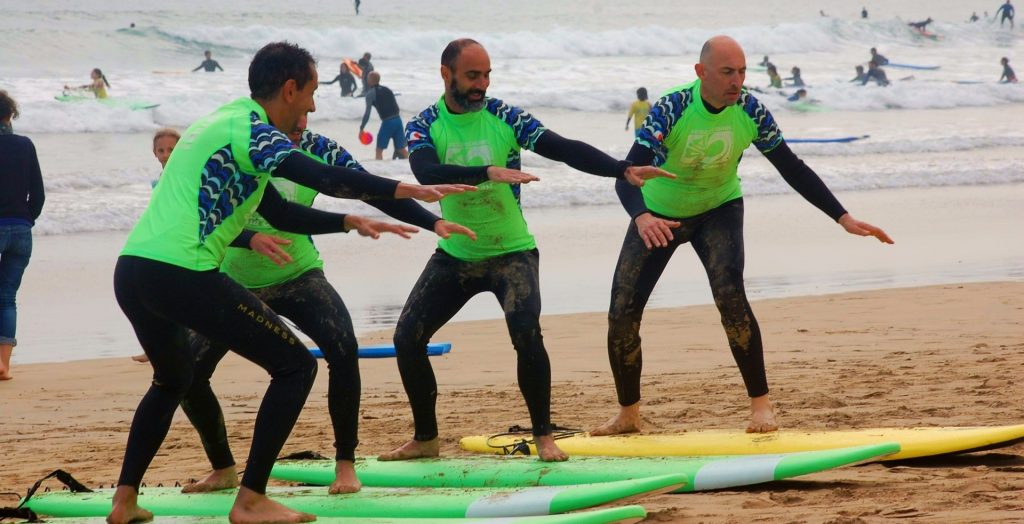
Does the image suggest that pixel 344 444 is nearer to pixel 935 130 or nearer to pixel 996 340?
pixel 996 340

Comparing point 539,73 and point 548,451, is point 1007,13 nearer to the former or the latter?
point 539,73

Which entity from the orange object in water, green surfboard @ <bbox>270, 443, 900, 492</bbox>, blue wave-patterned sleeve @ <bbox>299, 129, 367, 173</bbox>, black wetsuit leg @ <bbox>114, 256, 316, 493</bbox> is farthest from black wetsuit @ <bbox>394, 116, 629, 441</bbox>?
the orange object in water

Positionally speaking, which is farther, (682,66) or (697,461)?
(682,66)

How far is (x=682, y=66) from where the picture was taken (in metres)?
45.4

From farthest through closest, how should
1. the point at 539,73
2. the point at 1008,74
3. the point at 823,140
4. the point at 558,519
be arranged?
the point at 1008,74 < the point at 539,73 < the point at 823,140 < the point at 558,519

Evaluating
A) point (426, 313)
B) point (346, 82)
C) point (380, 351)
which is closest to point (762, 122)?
point (426, 313)

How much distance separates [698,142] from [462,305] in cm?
140

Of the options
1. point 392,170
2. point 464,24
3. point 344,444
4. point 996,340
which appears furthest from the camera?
point 464,24

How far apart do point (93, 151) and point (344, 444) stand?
72.2ft

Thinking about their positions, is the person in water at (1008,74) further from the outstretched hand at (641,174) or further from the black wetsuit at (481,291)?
the black wetsuit at (481,291)

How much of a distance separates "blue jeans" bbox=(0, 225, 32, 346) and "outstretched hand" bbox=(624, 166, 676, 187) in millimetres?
5217

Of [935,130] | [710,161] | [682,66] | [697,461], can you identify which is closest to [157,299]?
[697,461]

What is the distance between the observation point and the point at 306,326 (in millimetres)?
5262

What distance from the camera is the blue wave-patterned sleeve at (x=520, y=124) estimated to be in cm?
577
